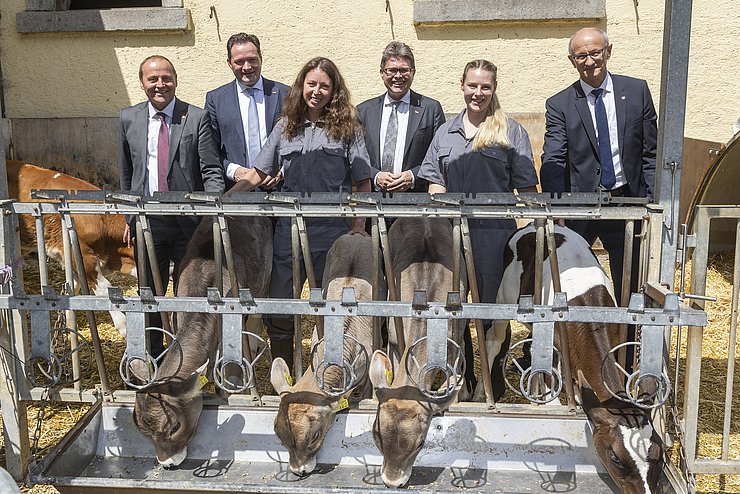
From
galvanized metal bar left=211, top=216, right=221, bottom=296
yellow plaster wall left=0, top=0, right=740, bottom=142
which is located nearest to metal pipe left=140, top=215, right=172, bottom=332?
galvanized metal bar left=211, top=216, right=221, bottom=296

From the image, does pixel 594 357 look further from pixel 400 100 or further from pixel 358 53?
pixel 358 53

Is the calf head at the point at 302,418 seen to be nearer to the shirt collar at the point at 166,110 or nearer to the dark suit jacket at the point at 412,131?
the dark suit jacket at the point at 412,131

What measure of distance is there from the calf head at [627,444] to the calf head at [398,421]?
0.69m

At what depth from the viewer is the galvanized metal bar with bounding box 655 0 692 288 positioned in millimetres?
3529

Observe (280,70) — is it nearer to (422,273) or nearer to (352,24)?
(352,24)

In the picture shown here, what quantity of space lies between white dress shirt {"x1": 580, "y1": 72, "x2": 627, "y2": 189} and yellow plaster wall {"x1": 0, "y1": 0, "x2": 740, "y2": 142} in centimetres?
384

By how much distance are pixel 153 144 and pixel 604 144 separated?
9.46 feet

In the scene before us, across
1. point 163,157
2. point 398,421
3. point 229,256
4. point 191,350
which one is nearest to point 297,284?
point 229,256

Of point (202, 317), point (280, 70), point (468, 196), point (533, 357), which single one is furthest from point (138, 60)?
point (533, 357)

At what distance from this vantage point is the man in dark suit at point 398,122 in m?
5.27

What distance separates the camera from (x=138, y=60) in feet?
30.4

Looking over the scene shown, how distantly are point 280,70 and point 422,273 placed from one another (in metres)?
5.38

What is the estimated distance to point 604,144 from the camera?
199 inches

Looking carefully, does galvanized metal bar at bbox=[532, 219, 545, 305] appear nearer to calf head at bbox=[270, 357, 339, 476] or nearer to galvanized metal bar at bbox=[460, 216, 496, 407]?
galvanized metal bar at bbox=[460, 216, 496, 407]
